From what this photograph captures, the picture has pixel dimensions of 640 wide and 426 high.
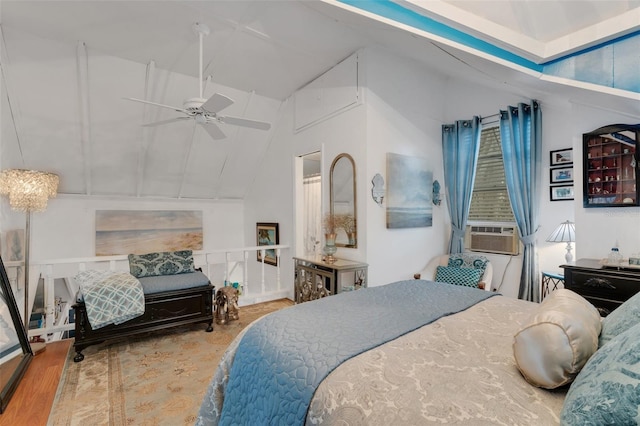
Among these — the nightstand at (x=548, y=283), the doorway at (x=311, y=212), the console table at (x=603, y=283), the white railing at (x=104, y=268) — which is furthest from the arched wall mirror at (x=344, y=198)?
the nightstand at (x=548, y=283)

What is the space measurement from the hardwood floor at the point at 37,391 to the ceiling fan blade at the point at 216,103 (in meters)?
2.53

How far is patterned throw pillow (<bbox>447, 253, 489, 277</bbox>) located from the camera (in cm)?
351

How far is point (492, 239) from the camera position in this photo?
12.3 ft

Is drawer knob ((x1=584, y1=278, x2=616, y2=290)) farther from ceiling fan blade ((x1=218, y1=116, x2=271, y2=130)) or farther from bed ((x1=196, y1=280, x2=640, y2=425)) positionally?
ceiling fan blade ((x1=218, y1=116, x2=271, y2=130))

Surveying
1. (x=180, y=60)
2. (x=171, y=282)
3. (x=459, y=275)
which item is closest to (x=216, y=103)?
(x=180, y=60)

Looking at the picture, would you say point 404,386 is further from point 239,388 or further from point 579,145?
point 579,145

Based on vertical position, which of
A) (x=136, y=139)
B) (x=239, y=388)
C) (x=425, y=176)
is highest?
(x=136, y=139)

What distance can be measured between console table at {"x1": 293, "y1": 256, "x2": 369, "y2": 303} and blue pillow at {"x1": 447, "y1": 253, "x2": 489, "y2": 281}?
120 centimetres

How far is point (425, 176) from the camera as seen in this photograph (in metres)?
3.94

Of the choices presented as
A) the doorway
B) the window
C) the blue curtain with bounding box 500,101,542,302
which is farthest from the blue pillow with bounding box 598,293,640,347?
the doorway

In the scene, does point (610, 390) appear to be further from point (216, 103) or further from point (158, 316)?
point (158, 316)

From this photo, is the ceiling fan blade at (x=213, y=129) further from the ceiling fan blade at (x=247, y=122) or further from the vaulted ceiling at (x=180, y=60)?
the vaulted ceiling at (x=180, y=60)

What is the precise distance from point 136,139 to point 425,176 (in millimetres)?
4281

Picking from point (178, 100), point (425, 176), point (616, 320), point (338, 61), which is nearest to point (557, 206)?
point (425, 176)
